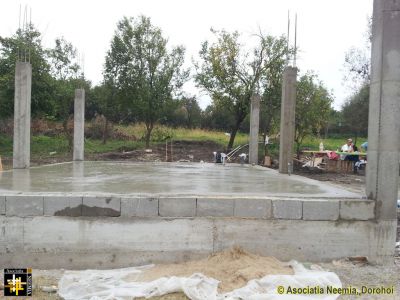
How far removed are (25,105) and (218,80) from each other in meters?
12.9

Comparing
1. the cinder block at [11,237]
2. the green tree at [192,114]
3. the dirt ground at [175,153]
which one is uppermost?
the green tree at [192,114]

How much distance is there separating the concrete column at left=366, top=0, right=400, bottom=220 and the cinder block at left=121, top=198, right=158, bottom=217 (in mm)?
2736

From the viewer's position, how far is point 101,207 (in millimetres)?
5109

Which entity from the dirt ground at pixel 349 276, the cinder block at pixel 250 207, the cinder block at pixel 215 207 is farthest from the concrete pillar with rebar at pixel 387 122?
the cinder block at pixel 215 207

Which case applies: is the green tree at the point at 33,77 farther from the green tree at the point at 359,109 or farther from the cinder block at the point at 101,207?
the green tree at the point at 359,109

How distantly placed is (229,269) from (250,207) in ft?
2.82

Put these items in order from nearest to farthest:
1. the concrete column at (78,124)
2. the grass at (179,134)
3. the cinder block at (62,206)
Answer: the cinder block at (62,206) < the concrete column at (78,124) < the grass at (179,134)

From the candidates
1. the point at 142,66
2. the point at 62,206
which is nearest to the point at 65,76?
the point at 142,66

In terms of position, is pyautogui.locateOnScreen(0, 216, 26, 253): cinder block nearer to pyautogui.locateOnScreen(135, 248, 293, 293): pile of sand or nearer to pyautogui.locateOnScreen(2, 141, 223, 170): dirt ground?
pyautogui.locateOnScreen(135, 248, 293, 293): pile of sand

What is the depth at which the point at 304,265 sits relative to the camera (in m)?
5.14

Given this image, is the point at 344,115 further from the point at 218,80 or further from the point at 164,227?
the point at 164,227

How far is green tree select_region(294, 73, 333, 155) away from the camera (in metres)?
20.8

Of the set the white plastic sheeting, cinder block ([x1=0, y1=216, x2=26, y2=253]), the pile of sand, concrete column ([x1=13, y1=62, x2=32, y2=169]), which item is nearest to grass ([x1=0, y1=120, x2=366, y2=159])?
concrete column ([x1=13, y1=62, x2=32, y2=169])

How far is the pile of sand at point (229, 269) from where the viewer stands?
4418mm
